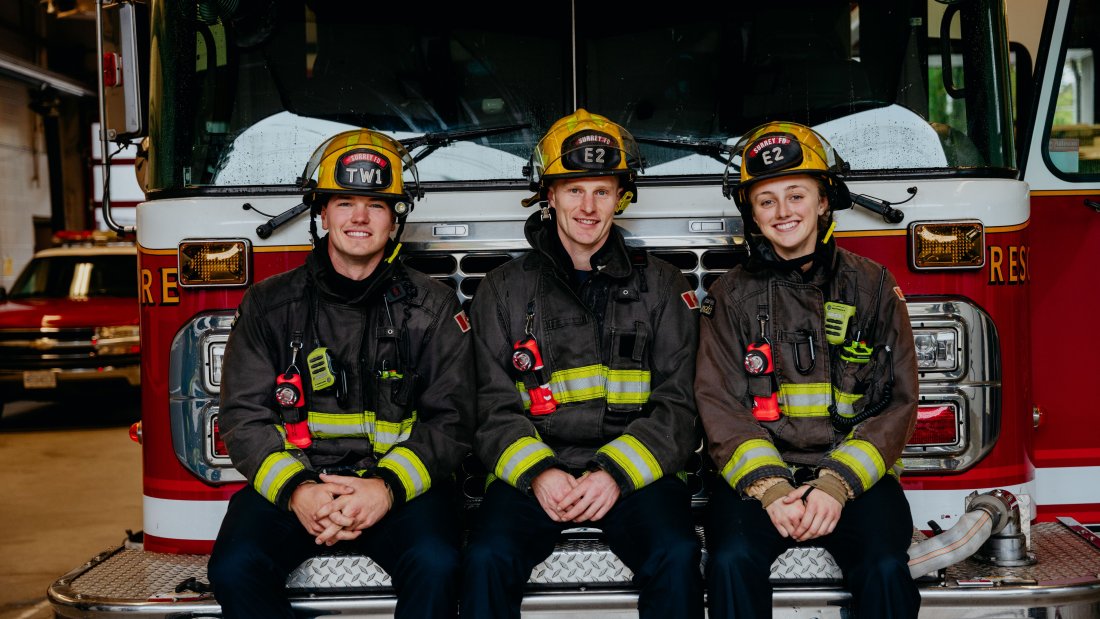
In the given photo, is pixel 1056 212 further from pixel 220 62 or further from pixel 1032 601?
pixel 220 62

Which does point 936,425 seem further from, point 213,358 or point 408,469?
point 213,358

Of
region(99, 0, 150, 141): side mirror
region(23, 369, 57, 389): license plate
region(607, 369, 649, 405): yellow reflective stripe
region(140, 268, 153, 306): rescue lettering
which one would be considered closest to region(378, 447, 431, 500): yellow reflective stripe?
region(607, 369, 649, 405): yellow reflective stripe

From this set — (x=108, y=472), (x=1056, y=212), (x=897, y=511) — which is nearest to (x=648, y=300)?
(x=897, y=511)

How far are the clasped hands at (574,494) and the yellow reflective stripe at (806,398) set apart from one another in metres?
0.56

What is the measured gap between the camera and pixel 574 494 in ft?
9.94

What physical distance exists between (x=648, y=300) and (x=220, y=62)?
1589 millimetres

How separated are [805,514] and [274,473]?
143cm

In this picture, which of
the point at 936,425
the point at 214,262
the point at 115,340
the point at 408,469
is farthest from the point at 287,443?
the point at 115,340

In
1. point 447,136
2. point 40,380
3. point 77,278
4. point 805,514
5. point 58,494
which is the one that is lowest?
point 58,494

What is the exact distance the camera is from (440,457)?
3.14 metres

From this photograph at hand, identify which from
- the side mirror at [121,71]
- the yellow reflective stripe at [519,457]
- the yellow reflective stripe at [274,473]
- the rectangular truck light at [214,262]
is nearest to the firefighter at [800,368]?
the yellow reflective stripe at [519,457]

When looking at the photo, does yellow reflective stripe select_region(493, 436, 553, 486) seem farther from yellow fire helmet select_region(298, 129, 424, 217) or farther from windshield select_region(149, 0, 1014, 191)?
windshield select_region(149, 0, 1014, 191)

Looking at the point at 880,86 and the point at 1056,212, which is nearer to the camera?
the point at 880,86

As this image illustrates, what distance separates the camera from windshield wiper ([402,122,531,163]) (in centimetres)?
357
